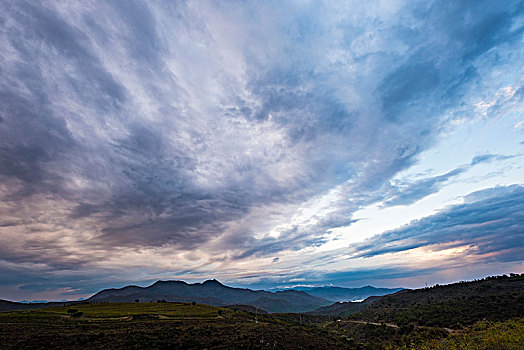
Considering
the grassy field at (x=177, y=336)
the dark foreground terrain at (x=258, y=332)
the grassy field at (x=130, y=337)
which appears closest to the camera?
the grassy field at (x=177, y=336)

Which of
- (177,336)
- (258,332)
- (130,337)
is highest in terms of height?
(130,337)

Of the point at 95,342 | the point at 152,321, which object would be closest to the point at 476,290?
the point at 152,321

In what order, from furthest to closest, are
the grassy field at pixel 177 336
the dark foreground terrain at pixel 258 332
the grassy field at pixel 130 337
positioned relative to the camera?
the grassy field at pixel 130 337 < the dark foreground terrain at pixel 258 332 < the grassy field at pixel 177 336

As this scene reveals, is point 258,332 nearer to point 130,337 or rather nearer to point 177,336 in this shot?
point 177,336

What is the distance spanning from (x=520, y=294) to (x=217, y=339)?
67611 mm

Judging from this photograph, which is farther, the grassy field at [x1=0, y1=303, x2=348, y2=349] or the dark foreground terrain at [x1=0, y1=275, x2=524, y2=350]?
the grassy field at [x1=0, y1=303, x2=348, y2=349]

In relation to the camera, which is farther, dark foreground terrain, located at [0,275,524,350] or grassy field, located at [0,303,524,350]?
dark foreground terrain, located at [0,275,524,350]

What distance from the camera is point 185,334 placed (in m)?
39.3

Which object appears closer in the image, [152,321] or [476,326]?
[476,326]

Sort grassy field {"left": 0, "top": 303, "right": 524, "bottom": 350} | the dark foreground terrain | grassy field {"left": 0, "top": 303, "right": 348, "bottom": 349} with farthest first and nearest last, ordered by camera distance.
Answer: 1. grassy field {"left": 0, "top": 303, "right": 348, "bottom": 349}
2. the dark foreground terrain
3. grassy field {"left": 0, "top": 303, "right": 524, "bottom": 350}

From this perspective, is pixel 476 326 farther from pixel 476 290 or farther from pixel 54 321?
pixel 54 321

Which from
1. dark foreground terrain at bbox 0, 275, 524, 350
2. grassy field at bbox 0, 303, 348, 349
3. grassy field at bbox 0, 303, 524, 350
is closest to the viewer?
grassy field at bbox 0, 303, 524, 350

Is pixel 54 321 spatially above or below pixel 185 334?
above

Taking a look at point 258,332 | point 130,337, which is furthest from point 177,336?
point 258,332
